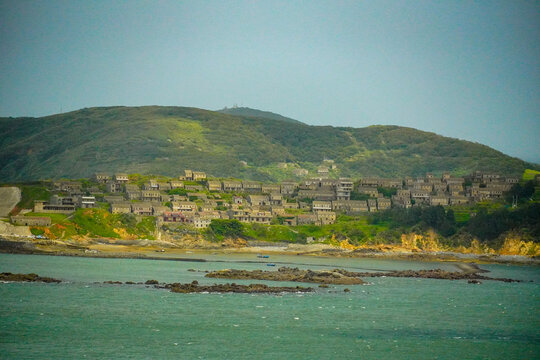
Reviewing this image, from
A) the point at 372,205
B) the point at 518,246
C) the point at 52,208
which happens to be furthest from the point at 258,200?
the point at 518,246

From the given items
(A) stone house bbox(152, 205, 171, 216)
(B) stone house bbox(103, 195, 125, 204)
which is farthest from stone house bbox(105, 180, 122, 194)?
(A) stone house bbox(152, 205, 171, 216)

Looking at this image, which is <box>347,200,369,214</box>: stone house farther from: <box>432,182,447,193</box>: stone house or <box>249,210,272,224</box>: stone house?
<box>432,182,447,193</box>: stone house

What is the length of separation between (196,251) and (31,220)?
22.5 m

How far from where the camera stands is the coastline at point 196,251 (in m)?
88.7

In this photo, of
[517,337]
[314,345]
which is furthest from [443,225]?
[314,345]

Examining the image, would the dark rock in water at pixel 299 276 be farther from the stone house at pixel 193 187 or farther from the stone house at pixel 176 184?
the stone house at pixel 176 184

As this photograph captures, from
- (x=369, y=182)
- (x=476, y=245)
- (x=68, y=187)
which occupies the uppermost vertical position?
(x=369, y=182)

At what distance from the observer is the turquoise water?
37.3m

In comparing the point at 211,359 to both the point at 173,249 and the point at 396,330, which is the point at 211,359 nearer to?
the point at 396,330

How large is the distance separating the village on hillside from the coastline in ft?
26.2

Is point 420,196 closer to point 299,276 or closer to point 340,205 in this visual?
point 340,205

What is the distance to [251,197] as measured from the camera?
140 m

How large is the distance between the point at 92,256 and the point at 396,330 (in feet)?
168

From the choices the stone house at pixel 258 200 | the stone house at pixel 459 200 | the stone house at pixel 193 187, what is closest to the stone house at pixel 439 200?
the stone house at pixel 459 200
